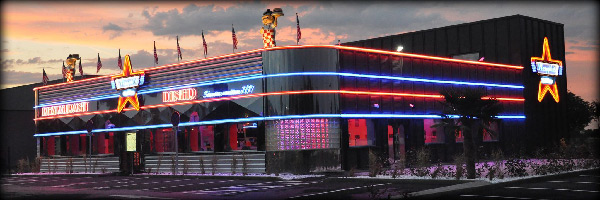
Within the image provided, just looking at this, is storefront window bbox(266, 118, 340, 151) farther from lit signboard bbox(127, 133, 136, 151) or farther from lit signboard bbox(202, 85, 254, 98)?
lit signboard bbox(127, 133, 136, 151)

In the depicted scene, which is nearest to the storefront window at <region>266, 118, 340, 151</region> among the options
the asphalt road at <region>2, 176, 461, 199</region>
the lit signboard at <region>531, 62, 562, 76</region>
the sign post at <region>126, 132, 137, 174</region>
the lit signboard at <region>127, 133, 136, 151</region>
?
the asphalt road at <region>2, 176, 461, 199</region>

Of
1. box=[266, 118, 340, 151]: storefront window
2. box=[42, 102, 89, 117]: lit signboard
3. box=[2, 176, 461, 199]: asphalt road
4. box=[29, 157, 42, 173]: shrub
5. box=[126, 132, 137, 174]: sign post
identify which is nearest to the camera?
box=[2, 176, 461, 199]: asphalt road

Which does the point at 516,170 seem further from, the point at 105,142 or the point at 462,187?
the point at 105,142

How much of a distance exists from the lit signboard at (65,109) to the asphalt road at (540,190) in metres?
29.0

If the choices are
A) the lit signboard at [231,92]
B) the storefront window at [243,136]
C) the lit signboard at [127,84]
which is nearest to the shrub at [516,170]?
the storefront window at [243,136]

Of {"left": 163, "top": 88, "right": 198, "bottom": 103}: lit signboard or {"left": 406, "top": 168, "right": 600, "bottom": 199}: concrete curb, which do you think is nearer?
{"left": 406, "top": 168, "right": 600, "bottom": 199}: concrete curb

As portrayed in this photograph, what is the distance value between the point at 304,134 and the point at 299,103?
4.67 ft

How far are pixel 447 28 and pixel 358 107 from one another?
16.3 metres

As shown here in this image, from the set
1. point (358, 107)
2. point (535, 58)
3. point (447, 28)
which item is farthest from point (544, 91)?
point (358, 107)

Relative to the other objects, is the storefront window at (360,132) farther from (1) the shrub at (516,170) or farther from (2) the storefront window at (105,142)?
(2) the storefront window at (105,142)

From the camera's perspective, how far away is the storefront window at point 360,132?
104 ft

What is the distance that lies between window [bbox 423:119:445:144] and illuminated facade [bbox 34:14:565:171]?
0.08 meters

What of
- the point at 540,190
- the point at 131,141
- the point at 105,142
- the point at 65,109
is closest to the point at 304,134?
the point at 540,190

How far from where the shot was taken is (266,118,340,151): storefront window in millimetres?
30156
